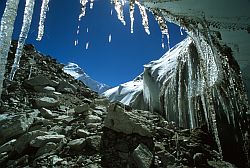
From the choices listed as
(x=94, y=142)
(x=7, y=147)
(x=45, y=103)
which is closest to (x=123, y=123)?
(x=94, y=142)

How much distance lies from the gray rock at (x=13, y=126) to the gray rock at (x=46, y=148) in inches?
48.6

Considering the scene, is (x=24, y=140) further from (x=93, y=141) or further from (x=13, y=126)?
(x=93, y=141)

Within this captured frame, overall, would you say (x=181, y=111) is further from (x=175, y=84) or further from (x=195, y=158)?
(x=195, y=158)

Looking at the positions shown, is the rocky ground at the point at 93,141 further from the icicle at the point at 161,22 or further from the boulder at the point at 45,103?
the icicle at the point at 161,22

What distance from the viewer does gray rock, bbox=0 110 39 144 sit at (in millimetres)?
5993

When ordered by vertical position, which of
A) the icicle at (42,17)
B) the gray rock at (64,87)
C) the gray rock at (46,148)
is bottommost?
the gray rock at (46,148)

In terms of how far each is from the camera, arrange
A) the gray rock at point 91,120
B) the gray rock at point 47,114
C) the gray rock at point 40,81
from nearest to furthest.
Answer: the gray rock at point 91,120, the gray rock at point 47,114, the gray rock at point 40,81

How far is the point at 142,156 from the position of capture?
4.81 meters

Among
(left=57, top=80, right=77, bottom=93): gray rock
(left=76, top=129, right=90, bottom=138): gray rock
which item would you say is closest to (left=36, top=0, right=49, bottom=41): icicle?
(left=76, top=129, right=90, bottom=138): gray rock

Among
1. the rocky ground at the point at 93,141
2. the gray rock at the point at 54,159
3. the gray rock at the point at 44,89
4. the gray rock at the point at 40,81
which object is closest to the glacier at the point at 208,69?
the rocky ground at the point at 93,141

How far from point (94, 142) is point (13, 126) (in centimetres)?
241

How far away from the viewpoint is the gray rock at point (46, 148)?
16.7 feet

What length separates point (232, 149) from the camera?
7.52 m

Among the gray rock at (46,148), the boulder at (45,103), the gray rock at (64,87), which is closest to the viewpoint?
the gray rock at (46,148)
